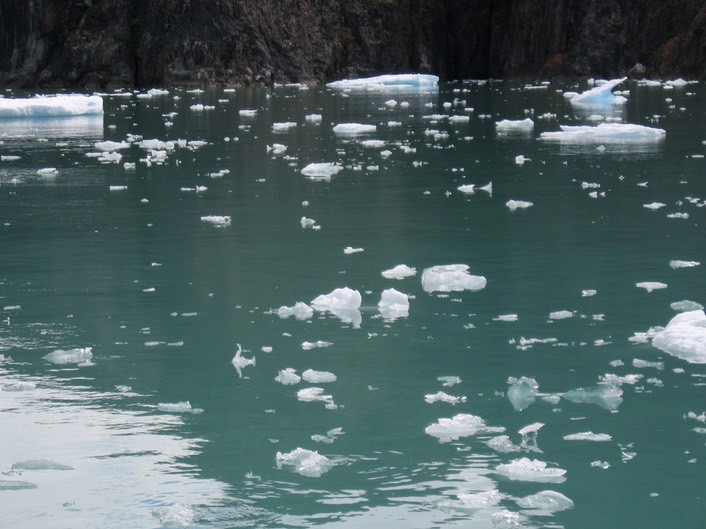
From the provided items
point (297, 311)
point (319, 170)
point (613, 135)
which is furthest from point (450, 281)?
point (613, 135)

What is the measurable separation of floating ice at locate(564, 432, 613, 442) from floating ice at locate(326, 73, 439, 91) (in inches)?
1663

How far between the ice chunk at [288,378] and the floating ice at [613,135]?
45.5ft


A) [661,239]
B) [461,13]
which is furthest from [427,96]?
[661,239]

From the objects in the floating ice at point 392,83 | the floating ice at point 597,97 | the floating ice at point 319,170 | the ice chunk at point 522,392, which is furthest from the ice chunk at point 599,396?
the floating ice at point 392,83

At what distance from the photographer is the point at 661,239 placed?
9711mm

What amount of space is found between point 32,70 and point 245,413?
49574 millimetres

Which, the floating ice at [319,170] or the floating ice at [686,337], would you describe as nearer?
the floating ice at [686,337]

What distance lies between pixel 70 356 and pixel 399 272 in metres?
2.87

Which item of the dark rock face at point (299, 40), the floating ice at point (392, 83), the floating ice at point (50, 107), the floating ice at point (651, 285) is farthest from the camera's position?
the dark rock face at point (299, 40)

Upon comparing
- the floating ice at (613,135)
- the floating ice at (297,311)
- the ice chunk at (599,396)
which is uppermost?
the floating ice at (613,135)

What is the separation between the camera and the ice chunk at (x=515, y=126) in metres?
21.8

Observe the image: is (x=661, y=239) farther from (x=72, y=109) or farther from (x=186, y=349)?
(x=72, y=109)

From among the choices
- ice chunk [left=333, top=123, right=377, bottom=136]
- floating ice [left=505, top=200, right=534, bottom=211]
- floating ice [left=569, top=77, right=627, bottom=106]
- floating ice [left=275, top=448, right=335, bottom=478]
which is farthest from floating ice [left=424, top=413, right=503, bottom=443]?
floating ice [left=569, top=77, right=627, bottom=106]

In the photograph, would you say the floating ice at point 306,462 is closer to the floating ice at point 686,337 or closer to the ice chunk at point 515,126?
the floating ice at point 686,337
